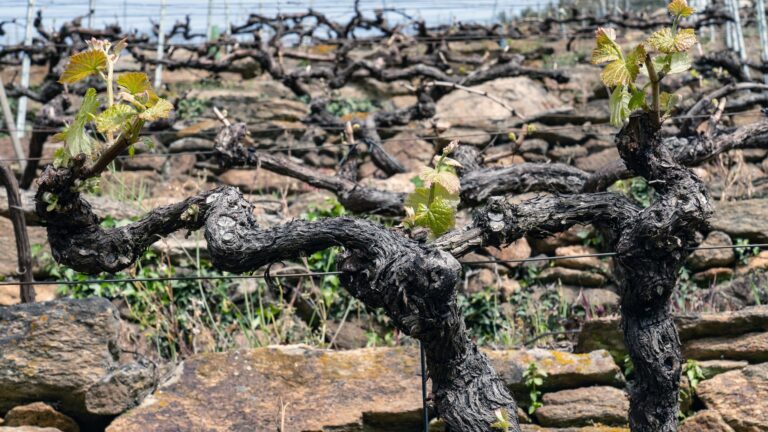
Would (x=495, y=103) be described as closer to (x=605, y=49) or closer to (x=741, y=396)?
(x=741, y=396)

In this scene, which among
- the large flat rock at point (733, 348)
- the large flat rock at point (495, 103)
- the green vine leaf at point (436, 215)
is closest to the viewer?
the green vine leaf at point (436, 215)

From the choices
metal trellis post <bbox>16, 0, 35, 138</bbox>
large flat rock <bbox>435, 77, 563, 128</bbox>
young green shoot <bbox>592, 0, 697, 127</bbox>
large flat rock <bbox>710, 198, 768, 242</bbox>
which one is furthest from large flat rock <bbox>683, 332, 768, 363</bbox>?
metal trellis post <bbox>16, 0, 35, 138</bbox>

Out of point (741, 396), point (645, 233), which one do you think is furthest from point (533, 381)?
point (645, 233)

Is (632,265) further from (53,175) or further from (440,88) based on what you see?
(440,88)

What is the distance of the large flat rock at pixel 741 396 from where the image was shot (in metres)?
4.67

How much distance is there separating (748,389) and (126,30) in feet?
39.0

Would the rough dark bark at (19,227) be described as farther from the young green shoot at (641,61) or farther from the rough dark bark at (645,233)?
the young green shoot at (641,61)

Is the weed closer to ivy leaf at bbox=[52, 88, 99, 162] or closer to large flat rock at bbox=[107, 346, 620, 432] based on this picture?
large flat rock at bbox=[107, 346, 620, 432]

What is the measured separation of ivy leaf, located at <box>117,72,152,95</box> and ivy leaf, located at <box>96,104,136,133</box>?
Answer: 6cm

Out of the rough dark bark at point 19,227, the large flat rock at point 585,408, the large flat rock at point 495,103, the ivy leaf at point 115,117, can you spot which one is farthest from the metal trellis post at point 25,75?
the ivy leaf at point 115,117

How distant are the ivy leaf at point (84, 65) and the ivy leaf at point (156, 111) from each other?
235 millimetres

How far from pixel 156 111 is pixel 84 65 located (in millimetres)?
319

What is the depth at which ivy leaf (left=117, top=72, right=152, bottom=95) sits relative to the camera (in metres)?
2.86

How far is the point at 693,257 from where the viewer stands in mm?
7094
